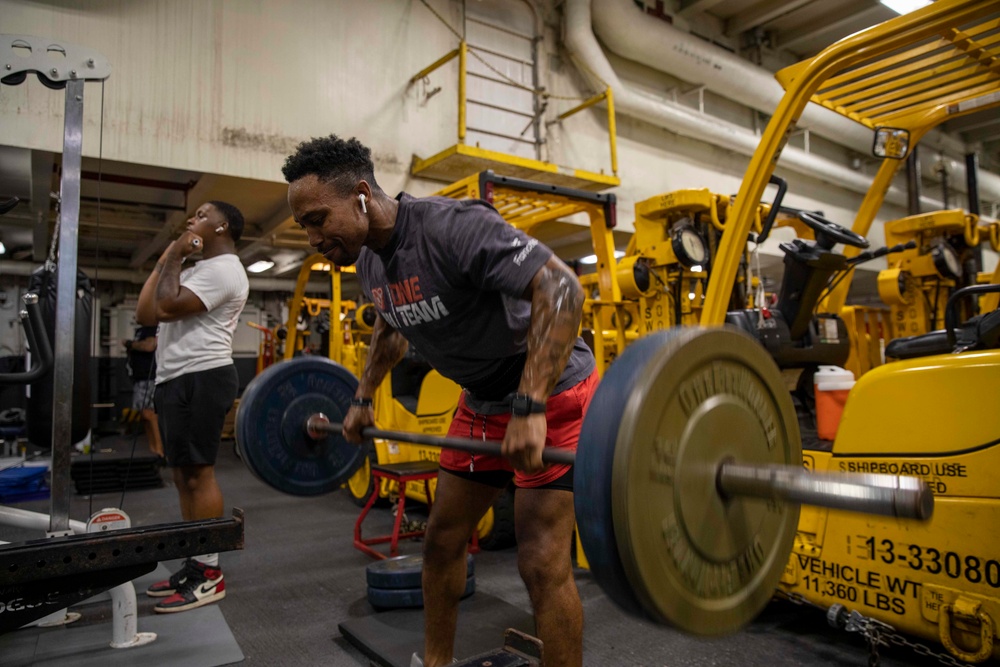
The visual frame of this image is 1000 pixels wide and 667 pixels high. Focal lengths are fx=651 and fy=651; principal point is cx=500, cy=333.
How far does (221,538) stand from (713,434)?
4.09ft

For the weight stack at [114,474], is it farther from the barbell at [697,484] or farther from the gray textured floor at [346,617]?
the barbell at [697,484]

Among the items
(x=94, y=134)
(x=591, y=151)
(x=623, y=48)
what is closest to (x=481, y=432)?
(x=94, y=134)

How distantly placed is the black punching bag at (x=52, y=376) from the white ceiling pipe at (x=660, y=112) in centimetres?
458

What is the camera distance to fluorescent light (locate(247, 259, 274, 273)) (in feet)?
24.7

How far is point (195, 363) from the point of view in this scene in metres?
2.26

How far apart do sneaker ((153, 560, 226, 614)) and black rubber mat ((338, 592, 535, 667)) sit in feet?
1.88

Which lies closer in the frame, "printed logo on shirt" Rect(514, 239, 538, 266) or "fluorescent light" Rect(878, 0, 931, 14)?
"printed logo on shirt" Rect(514, 239, 538, 266)

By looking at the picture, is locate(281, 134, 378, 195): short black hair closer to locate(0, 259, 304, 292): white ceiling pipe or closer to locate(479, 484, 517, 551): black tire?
locate(479, 484, 517, 551): black tire

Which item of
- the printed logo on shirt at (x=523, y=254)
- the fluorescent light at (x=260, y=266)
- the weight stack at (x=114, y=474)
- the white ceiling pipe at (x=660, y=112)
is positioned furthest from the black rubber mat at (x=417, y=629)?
the fluorescent light at (x=260, y=266)

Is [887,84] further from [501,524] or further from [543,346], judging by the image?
[501,524]

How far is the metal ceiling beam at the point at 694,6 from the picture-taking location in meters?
6.30

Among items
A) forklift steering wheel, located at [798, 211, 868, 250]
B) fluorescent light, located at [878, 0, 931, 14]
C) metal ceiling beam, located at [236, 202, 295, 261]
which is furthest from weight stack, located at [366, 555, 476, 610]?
fluorescent light, located at [878, 0, 931, 14]

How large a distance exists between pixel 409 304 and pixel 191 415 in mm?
1218

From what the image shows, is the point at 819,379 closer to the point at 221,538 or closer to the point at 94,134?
the point at 221,538
